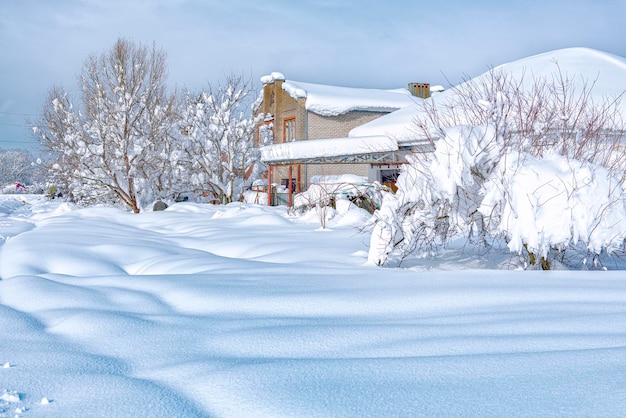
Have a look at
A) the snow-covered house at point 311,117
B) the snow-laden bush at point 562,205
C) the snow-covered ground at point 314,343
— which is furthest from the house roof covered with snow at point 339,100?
the snow-laden bush at point 562,205

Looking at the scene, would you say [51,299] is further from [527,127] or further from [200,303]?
[527,127]

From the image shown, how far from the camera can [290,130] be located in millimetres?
24531

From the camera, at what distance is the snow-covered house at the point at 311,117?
707 inches

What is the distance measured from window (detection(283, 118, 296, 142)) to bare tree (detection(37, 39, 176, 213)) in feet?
21.3

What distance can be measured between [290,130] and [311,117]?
6.45 ft

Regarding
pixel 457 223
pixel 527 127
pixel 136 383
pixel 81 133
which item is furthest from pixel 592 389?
pixel 81 133

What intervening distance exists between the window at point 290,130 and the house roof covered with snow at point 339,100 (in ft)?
4.30

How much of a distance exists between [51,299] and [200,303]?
1.15 metres

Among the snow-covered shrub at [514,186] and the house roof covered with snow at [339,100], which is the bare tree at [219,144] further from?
the snow-covered shrub at [514,186]

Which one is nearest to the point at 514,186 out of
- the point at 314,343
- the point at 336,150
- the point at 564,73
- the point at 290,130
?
the point at 314,343

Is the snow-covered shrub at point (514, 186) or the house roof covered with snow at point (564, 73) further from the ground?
the house roof covered with snow at point (564, 73)

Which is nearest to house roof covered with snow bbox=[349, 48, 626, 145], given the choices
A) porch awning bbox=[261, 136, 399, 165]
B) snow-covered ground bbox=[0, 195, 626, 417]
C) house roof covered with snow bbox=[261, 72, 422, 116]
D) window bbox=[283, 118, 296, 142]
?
porch awning bbox=[261, 136, 399, 165]

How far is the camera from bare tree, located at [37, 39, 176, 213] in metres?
17.1

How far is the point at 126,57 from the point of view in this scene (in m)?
17.4
